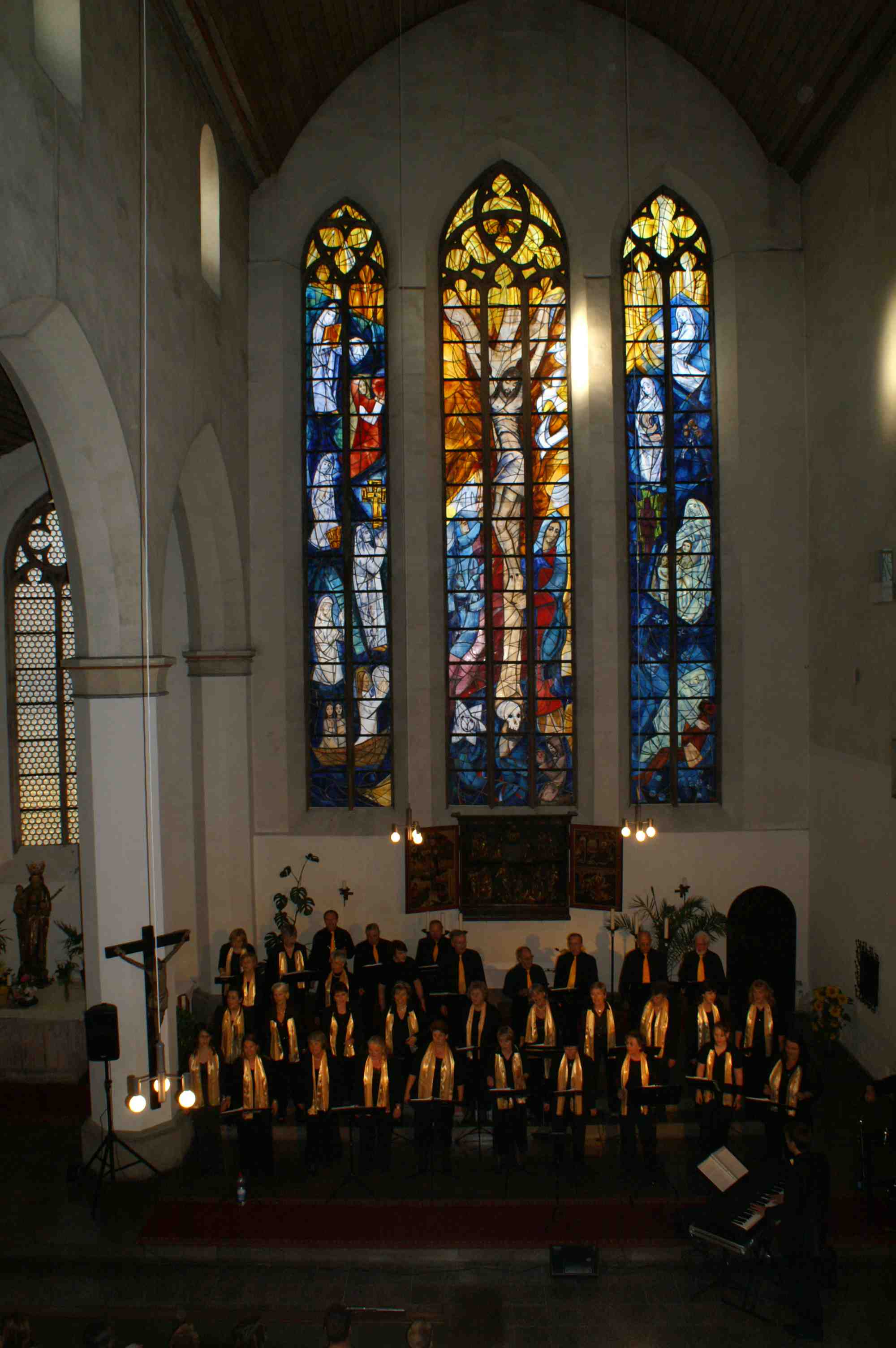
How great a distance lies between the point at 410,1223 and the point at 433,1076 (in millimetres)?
1349

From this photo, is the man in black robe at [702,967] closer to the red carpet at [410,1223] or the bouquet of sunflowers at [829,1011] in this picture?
the bouquet of sunflowers at [829,1011]

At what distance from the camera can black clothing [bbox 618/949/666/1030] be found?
1318cm

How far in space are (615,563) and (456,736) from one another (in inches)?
125

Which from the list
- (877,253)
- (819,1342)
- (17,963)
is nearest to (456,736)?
(17,963)

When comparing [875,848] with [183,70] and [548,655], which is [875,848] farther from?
[183,70]

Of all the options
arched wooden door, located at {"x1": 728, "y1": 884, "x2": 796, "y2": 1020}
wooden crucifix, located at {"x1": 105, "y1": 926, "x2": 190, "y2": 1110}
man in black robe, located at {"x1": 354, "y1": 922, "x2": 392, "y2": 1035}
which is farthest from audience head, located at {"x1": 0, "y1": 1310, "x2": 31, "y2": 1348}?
arched wooden door, located at {"x1": 728, "y1": 884, "x2": 796, "y2": 1020}

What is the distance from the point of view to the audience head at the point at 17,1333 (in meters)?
5.95

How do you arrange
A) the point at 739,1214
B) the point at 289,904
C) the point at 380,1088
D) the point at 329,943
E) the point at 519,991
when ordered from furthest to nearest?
1. the point at 289,904
2. the point at 329,943
3. the point at 519,991
4. the point at 380,1088
5. the point at 739,1214

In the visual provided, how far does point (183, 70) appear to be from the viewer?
11.7 m

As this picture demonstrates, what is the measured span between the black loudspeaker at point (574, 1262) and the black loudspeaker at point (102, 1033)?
13.1ft

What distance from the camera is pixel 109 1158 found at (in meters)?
10.3

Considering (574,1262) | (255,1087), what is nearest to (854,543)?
(574,1262)

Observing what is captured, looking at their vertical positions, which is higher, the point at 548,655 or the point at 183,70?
the point at 183,70

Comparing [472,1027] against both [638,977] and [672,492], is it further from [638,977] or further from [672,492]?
[672,492]
